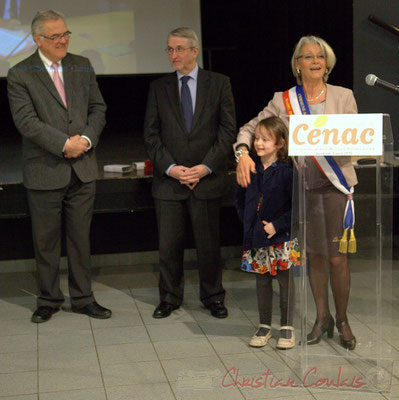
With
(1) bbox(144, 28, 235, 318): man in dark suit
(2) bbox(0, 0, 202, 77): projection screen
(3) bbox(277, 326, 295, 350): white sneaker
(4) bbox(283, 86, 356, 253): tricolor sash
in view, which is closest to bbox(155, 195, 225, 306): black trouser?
(1) bbox(144, 28, 235, 318): man in dark suit

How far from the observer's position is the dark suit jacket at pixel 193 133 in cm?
420

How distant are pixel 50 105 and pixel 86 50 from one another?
2451 mm

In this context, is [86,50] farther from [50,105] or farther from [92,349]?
[92,349]

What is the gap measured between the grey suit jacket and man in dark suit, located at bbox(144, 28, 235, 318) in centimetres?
55

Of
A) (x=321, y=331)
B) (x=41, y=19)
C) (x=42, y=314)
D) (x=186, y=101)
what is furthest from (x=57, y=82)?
(x=321, y=331)

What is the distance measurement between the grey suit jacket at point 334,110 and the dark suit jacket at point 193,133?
1.78 ft

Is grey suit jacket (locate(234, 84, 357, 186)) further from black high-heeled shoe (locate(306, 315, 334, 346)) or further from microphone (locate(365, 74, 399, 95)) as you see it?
black high-heeled shoe (locate(306, 315, 334, 346))

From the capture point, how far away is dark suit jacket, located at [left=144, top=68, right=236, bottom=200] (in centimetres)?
420

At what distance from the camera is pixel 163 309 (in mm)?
4281

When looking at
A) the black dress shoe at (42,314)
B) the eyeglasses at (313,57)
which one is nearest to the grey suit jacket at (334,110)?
the eyeglasses at (313,57)

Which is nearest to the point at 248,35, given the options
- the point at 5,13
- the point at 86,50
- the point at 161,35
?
the point at 161,35

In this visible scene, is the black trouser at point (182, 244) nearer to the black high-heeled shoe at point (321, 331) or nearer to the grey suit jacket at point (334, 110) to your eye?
the grey suit jacket at point (334, 110)

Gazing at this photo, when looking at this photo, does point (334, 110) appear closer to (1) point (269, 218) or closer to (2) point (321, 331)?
(1) point (269, 218)

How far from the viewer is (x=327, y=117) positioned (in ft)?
9.92
